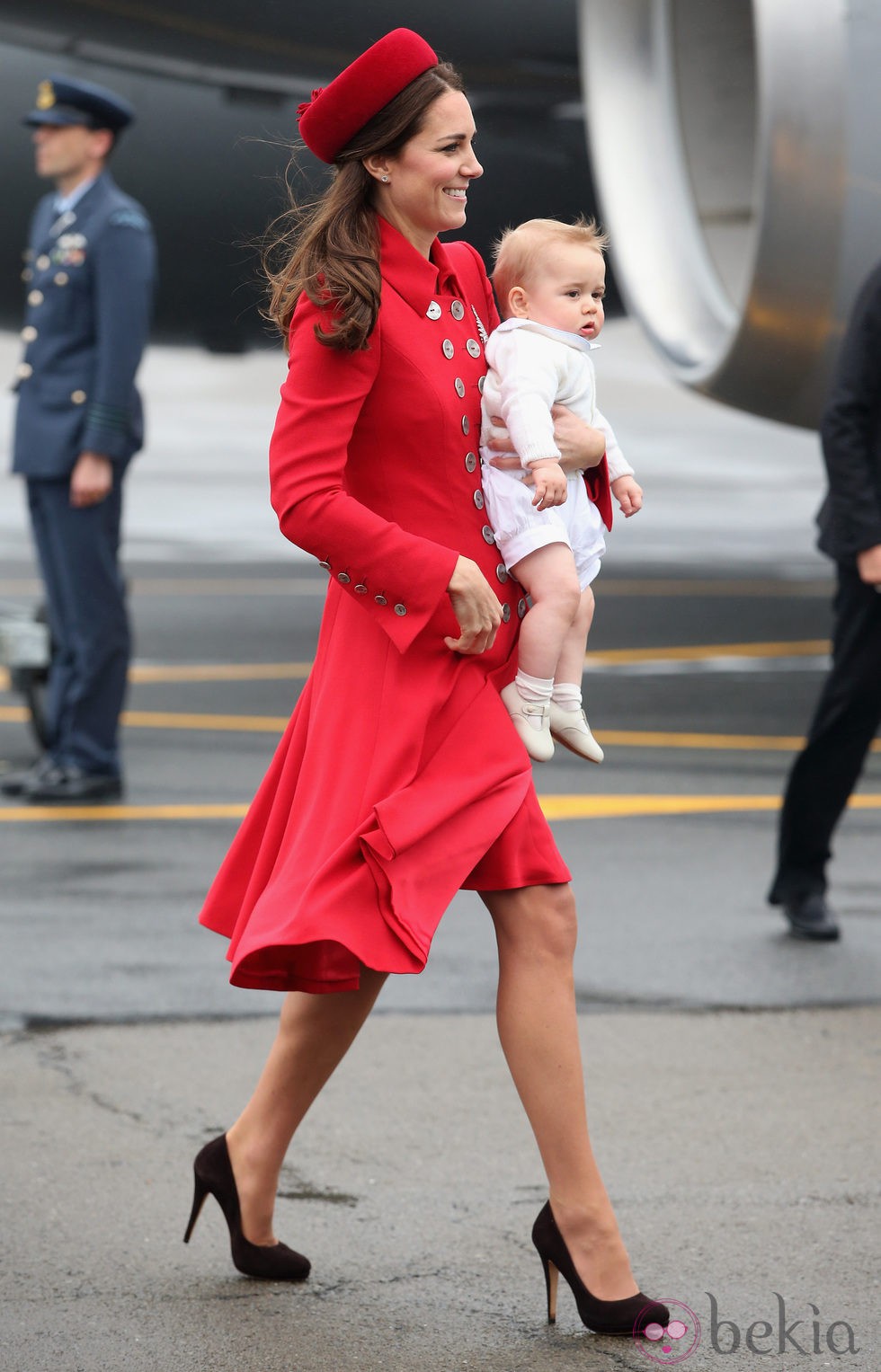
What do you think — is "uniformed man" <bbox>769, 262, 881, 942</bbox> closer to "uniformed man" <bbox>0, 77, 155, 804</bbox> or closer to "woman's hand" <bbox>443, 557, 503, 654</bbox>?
"woman's hand" <bbox>443, 557, 503, 654</bbox>

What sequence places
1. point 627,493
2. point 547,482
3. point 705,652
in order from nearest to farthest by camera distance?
point 547,482 → point 627,493 → point 705,652

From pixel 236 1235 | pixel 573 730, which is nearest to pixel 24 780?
pixel 236 1235

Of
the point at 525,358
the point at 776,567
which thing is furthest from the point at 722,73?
the point at 776,567

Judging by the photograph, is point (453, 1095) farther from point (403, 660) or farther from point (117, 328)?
point (117, 328)

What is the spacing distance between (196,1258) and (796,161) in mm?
3996

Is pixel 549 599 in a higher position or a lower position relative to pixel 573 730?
higher

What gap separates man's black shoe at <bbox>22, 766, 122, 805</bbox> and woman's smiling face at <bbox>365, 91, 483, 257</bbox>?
372 centimetres

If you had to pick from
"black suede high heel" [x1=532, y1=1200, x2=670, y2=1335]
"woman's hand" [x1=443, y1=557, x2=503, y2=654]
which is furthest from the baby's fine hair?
"black suede high heel" [x1=532, y1=1200, x2=670, y2=1335]

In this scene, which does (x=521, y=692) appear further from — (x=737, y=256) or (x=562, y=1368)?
(x=737, y=256)

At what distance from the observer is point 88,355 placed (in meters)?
5.76

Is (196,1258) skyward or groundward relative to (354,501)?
groundward

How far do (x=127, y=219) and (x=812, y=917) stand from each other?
2.91m

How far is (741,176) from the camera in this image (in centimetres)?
677

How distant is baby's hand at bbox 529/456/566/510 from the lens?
2.25 m
